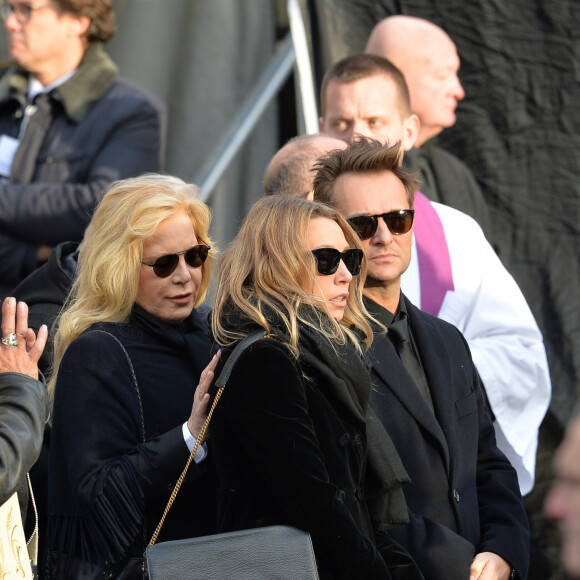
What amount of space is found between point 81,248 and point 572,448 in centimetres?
215

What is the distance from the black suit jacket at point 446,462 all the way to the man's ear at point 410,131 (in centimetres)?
131

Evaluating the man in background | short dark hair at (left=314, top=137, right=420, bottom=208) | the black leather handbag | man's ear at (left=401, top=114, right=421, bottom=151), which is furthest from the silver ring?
man's ear at (left=401, top=114, right=421, bottom=151)

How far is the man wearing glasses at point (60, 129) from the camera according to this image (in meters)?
4.55

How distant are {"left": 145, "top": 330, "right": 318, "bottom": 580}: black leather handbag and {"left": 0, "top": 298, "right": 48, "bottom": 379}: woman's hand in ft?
1.73

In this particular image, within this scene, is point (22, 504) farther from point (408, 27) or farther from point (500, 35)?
point (500, 35)

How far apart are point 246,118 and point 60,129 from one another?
122cm

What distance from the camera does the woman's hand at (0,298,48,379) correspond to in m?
2.68

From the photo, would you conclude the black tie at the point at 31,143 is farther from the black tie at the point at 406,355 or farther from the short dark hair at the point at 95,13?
the black tie at the point at 406,355

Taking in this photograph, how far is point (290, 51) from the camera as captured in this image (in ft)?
19.0

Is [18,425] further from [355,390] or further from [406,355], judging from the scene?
[406,355]

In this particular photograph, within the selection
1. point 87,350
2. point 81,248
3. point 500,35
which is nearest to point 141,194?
point 81,248

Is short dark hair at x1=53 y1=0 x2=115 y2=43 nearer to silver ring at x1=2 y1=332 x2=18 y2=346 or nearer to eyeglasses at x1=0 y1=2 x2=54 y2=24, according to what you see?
eyeglasses at x1=0 y1=2 x2=54 y2=24

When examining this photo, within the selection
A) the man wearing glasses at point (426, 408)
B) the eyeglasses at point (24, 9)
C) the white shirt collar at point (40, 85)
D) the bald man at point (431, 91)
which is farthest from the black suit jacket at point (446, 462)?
the eyeglasses at point (24, 9)

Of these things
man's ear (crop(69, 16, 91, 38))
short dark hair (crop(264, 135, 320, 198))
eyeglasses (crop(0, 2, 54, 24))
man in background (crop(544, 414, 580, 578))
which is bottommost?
man in background (crop(544, 414, 580, 578))
